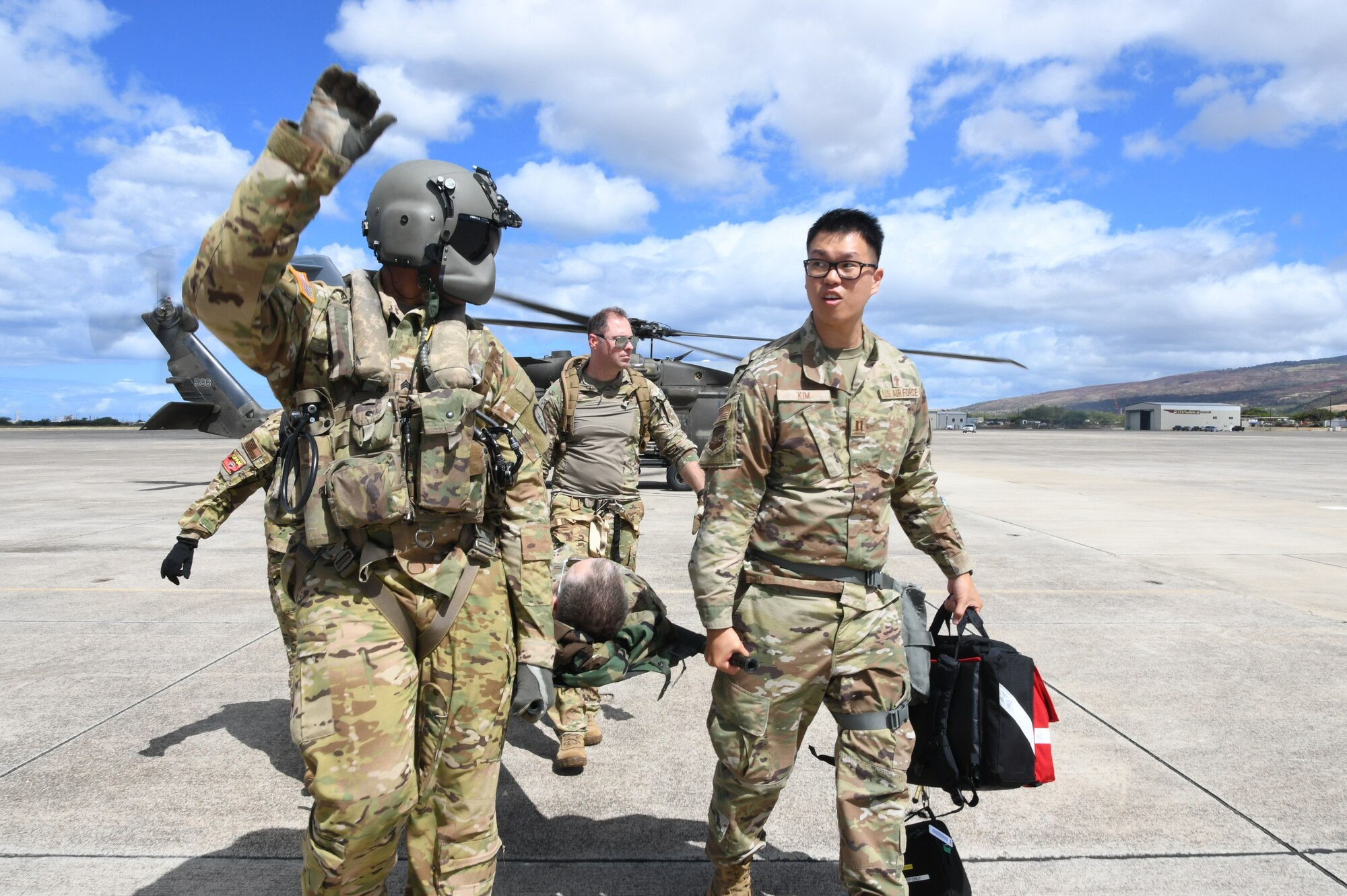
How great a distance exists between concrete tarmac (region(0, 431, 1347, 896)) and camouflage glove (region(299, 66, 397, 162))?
230cm

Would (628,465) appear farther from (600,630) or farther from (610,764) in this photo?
(600,630)

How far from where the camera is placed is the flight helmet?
2428 millimetres

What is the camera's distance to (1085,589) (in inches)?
301

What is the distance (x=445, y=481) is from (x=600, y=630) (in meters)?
0.96

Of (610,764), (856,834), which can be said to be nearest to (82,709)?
(610,764)

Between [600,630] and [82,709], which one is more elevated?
[600,630]

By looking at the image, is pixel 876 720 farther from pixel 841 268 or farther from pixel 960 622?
pixel 841 268

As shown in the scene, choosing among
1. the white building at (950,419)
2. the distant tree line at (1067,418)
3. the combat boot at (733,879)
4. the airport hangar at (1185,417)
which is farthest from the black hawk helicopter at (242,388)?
the distant tree line at (1067,418)

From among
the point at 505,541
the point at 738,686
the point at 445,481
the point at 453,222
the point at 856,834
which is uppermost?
the point at 453,222

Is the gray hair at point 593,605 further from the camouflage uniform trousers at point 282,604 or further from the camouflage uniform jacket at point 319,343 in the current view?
the camouflage uniform trousers at point 282,604

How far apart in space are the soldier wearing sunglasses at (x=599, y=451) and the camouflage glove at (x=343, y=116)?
9.47ft

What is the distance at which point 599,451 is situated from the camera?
4812mm

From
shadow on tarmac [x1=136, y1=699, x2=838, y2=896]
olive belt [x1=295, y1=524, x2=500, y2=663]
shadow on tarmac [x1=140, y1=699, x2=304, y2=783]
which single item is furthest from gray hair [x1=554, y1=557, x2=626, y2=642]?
shadow on tarmac [x1=140, y1=699, x2=304, y2=783]

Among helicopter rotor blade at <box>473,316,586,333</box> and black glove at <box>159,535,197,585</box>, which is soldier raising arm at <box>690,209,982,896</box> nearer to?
black glove at <box>159,535,197,585</box>
